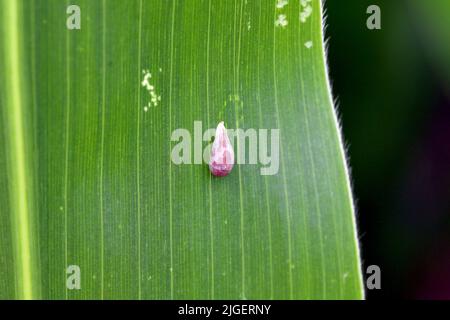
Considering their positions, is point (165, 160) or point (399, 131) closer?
point (165, 160)

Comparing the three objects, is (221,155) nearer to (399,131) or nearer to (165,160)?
(165,160)

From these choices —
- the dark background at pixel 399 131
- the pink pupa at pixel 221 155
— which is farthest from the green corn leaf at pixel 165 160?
the dark background at pixel 399 131

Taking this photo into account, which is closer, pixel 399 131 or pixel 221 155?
pixel 221 155

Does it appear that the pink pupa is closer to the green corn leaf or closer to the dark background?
the green corn leaf

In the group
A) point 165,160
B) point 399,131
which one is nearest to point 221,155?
point 165,160

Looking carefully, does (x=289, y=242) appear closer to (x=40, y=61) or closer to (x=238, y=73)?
(x=238, y=73)

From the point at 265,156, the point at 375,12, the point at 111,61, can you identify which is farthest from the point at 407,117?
the point at 111,61

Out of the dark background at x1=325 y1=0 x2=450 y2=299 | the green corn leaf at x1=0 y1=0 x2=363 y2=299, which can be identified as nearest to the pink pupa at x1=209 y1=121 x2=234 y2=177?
the green corn leaf at x1=0 y1=0 x2=363 y2=299
